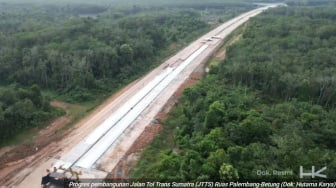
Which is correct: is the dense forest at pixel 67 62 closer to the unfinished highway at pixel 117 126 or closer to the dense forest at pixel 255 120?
the unfinished highway at pixel 117 126

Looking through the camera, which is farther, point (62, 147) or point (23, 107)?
point (23, 107)

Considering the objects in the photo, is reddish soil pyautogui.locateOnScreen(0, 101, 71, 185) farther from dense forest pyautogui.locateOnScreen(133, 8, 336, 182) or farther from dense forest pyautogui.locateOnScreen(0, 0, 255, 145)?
dense forest pyautogui.locateOnScreen(133, 8, 336, 182)

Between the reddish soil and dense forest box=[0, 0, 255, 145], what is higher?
dense forest box=[0, 0, 255, 145]

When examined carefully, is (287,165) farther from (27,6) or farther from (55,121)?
(27,6)

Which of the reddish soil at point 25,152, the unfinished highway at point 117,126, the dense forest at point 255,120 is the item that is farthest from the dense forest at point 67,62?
the dense forest at point 255,120

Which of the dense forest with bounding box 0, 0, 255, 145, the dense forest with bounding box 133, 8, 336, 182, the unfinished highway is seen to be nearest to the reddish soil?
the unfinished highway

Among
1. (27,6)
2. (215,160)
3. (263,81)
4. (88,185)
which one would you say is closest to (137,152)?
(88,185)
